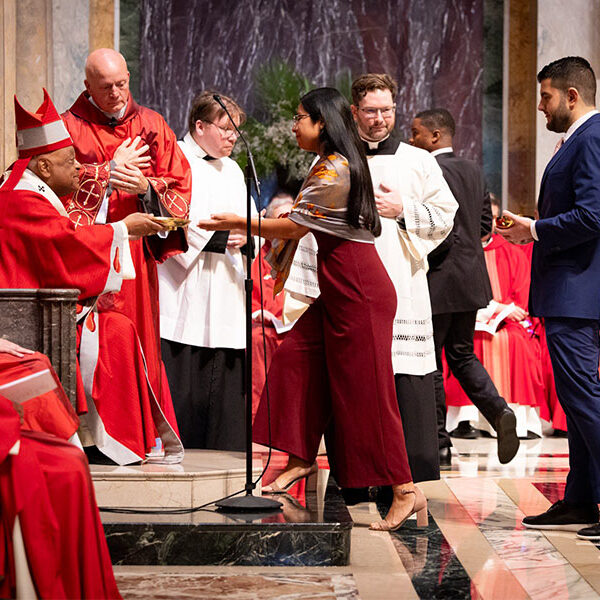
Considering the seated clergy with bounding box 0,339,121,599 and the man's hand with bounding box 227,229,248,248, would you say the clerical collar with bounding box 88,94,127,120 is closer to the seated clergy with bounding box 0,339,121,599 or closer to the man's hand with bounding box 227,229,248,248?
the man's hand with bounding box 227,229,248,248

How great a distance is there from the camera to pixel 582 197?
178 inches

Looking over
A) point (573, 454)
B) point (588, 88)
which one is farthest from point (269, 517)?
point (588, 88)

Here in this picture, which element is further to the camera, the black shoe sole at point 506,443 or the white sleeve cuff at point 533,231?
the black shoe sole at point 506,443

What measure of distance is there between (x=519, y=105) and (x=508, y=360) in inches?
108

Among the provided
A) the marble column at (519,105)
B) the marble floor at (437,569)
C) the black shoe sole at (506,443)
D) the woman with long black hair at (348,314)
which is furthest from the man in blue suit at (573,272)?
the marble column at (519,105)

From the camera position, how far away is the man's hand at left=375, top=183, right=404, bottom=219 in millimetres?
5039

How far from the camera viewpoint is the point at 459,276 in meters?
6.23

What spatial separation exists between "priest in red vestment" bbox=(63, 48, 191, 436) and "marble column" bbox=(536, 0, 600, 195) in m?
4.86

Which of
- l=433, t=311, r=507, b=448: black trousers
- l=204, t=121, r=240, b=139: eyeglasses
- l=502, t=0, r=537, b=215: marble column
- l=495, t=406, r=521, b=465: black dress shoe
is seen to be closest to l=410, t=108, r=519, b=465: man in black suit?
l=433, t=311, r=507, b=448: black trousers

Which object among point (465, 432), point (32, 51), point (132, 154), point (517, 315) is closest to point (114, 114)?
point (132, 154)

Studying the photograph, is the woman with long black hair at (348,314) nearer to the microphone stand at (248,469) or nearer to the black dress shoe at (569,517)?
the microphone stand at (248,469)

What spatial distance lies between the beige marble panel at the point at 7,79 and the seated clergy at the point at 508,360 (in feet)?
11.5

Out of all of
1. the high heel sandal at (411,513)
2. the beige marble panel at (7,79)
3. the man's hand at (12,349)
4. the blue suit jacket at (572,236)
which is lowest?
the high heel sandal at (411,513)

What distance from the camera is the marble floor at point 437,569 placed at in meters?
3.63
